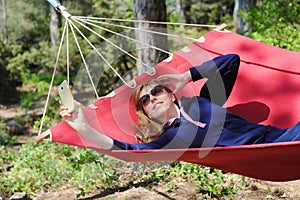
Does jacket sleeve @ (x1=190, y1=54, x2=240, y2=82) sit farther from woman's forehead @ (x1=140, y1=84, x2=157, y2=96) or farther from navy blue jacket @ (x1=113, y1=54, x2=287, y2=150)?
woman's forehead @ (x1=140, y1=84, x2=157, y2=96)

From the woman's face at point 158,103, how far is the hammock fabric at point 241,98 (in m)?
0.21

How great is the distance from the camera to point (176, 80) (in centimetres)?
240

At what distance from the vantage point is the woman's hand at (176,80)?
2371 mm

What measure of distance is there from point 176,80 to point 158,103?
31 cm

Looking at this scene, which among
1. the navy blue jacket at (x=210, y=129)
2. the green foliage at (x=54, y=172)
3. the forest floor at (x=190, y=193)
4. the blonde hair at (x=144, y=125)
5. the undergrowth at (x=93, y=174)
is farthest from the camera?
the green foliage at (x=54, y=172)

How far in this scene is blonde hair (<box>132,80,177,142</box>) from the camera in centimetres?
218

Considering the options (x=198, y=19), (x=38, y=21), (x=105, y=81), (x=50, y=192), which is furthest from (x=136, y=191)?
(x=198, y=19)

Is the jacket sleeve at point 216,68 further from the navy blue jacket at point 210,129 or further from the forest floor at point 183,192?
the forest floor at point 183,192

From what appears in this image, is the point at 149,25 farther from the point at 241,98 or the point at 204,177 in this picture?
the point at 204,177

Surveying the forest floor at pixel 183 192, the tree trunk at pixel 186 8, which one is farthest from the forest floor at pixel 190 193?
the tree trunk at pixel 186 8

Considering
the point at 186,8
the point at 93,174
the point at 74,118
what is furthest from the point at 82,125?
the point at 186,8

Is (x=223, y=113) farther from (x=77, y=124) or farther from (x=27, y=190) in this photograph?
(x=27, y=190)

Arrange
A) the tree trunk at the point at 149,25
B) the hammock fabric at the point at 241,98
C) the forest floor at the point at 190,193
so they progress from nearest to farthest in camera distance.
Answer: the hammock fabric at the point at 241,98
the forest floor at the point at 190,193
the tree trunk at the point at 149,25

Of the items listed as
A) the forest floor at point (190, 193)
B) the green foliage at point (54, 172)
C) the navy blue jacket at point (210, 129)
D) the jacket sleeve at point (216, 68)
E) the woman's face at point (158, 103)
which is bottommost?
the green foliage at point (54, 172)
